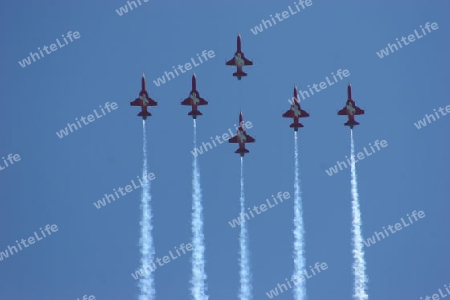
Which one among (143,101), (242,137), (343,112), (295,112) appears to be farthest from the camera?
(295,112)

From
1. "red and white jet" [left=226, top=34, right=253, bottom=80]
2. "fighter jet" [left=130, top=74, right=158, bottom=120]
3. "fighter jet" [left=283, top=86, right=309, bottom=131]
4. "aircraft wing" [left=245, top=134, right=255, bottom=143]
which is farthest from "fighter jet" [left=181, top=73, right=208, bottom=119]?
"fighter jet" [left=283, top=86, right=309, bottom=131]

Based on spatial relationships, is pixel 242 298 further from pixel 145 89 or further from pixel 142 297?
pixel 145 89

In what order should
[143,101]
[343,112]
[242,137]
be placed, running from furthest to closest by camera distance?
1. [343,112]
2. [143,101]
3. [242,137]

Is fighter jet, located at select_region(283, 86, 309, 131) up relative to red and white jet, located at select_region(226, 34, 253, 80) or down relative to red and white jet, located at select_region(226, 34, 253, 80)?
down

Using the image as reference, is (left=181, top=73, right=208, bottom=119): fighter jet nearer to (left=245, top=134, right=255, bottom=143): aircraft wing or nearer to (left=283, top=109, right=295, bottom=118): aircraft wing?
(left=245, top=134, right=255, bottom=143): aircraft wing

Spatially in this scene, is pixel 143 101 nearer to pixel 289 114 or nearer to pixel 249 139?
pixel 249 139

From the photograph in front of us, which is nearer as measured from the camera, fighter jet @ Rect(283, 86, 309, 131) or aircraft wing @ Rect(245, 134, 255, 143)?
aircraft wing @ Rect(245, 134, 255, 143)

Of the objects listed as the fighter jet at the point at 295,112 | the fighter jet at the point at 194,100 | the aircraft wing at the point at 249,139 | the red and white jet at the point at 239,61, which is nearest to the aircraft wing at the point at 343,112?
A: the fighter jet at the point at 295,112

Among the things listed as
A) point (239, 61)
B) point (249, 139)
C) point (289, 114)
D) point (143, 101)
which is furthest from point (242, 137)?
point (143, 101)

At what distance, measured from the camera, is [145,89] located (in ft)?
321

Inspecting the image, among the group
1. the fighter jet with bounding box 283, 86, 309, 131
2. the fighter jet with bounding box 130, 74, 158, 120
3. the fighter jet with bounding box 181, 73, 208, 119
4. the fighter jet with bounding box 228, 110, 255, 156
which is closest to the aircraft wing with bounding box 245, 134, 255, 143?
the fighter jet with bounding box 228, 110, 255, 156

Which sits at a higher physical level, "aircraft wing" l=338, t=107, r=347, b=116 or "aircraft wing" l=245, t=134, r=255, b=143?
"aircraft wing" l=245, t=134, r=255, b=143

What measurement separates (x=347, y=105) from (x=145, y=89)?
52.8ft

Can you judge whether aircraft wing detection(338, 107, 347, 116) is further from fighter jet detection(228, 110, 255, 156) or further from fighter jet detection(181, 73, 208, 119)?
fighter jet detection(181, 73, 208, 119)
